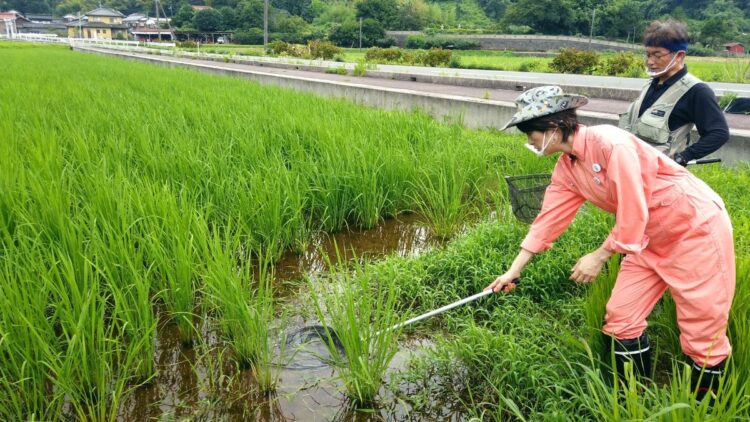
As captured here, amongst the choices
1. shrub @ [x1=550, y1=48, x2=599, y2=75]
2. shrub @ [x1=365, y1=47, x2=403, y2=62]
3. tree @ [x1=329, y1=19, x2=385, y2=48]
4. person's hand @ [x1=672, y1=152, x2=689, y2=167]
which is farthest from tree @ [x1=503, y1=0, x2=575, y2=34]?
person's hand @ [x1=672, y1=152, x2=689, y2=167]

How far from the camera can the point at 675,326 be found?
6.75 feet

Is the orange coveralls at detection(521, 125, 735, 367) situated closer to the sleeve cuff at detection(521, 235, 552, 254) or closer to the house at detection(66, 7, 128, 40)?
the sleeve cuff at detection(521, 235, 552, 254)

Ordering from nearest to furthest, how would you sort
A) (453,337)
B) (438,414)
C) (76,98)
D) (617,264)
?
(438,414) < (617,264) < (453,337) < (76,98)

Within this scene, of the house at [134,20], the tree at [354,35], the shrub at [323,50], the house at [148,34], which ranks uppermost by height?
the house at [134,20]

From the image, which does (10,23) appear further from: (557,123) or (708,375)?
(708,375)

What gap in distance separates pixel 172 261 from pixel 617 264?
1.93 meters

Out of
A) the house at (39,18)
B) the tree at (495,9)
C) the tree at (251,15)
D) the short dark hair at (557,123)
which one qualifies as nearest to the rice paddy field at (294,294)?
the short dark hair at (557,123)

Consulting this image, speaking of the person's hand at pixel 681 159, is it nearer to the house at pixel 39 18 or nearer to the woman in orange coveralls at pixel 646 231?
the woman in orange coveralls at pixel 646 231

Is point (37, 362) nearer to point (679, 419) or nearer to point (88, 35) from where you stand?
point (679, 419)

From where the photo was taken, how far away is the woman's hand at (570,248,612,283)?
1735mm

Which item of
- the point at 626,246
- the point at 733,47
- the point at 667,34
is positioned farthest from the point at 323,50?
the point at 733,47

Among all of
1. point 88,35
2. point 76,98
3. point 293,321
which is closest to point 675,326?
point 293,321

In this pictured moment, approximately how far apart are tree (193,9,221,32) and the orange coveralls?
176 ft

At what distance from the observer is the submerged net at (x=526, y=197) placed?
8.40ft
